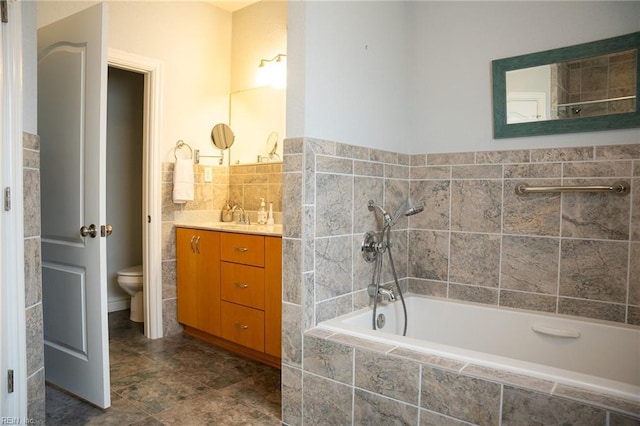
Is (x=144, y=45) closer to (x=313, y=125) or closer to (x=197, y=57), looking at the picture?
(x=197, y=57)

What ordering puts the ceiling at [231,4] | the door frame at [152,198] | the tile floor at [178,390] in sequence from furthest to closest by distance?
the ceiling at [231,4]
the door frame at [152,198]
the tile floor at [178,390]

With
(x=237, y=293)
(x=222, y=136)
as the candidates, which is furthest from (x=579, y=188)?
(x=222, y=136)

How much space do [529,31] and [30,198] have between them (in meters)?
2.48

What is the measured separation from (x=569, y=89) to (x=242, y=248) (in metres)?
2.03

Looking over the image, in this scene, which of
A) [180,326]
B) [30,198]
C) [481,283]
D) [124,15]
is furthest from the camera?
[180,326]

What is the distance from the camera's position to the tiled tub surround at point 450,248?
181cm

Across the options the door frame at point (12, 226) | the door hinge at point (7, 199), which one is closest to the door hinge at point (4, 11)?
the door frame at point (12, 226)

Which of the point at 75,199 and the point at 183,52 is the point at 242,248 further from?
the point at 183,52

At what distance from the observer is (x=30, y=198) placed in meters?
1.82

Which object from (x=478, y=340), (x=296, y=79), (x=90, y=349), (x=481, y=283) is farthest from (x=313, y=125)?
(x=90, y=349)

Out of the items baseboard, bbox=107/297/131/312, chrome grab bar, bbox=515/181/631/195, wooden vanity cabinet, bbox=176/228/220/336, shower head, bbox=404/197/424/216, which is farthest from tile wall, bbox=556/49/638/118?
baseboard, bbox=107/297/131/312

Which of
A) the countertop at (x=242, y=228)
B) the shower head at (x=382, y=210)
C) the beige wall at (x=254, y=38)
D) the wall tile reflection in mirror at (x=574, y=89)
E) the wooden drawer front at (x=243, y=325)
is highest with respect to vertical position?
the beige wall at (x=254, y=38)

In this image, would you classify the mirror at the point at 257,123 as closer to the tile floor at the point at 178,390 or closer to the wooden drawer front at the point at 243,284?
the wooden drawer front at the point at 243,284

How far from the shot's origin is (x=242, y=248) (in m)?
2.84
